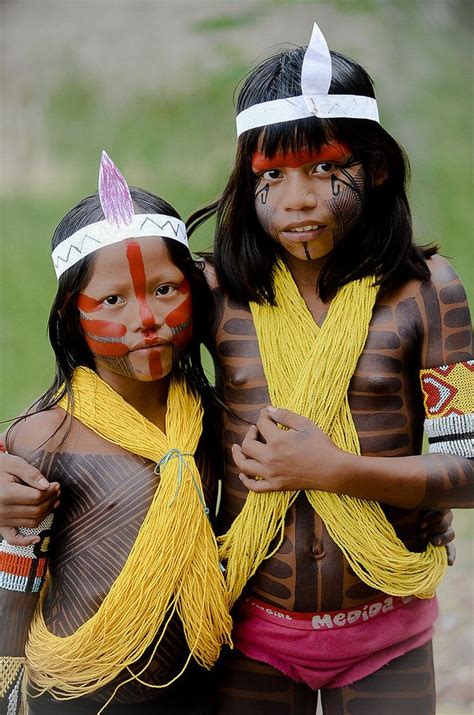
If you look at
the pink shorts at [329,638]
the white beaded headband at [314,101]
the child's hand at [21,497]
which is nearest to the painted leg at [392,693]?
the pink shorts at [329,638]

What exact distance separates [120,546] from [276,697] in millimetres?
520

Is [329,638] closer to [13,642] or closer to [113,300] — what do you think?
[13,642]

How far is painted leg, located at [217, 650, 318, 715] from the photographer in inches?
86.2

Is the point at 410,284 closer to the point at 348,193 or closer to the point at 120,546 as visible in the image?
the point at 348,193

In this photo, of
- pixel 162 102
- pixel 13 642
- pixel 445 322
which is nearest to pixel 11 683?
pixel 13 642

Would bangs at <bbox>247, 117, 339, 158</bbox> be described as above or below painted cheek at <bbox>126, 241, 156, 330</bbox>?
above

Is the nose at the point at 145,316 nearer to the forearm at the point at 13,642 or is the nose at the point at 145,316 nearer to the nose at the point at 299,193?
the nose at the point at 299,193

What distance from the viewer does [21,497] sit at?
2.01 m

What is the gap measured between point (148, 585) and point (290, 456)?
0.43 meters

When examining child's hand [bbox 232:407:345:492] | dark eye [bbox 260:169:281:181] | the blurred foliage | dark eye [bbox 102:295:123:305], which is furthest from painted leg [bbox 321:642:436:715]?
the blurred foliage

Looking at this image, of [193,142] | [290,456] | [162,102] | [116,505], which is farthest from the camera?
[162,102]

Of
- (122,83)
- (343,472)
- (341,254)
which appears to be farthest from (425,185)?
(343,472)

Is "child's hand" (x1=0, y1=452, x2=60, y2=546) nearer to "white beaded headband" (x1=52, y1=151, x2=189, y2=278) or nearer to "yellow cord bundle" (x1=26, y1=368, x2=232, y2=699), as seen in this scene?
"yellow cord bundle" (x1=26, y1=368, x2=232, y2=699)

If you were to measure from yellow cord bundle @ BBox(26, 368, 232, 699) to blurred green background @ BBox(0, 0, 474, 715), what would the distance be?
9.17ft
